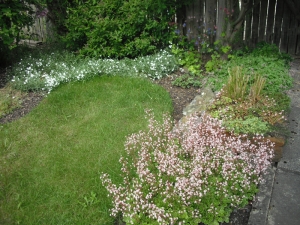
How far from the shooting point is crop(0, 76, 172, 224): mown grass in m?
3.69

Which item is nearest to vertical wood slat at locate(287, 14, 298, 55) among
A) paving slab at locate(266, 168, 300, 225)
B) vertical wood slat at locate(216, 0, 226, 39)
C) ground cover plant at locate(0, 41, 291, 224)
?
ground cover plant at locate(0, 41, 291, 224)

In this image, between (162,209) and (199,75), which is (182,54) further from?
(162,209)

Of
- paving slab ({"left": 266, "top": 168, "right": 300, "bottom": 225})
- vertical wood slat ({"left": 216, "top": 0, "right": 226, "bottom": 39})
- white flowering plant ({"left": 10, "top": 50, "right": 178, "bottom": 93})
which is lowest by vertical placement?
paving slab ({"left": 266, "top": 168, "right": 300, "bottom": 225})

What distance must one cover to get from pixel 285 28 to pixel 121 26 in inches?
144

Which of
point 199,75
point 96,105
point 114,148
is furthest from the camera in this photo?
point 199,75

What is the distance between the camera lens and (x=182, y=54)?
7.16 meters

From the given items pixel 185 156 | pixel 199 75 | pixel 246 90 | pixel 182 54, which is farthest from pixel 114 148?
pixel 182 54

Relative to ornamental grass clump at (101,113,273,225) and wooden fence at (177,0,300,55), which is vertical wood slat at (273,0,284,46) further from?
ornamental grass clump at (101,113,273,225)

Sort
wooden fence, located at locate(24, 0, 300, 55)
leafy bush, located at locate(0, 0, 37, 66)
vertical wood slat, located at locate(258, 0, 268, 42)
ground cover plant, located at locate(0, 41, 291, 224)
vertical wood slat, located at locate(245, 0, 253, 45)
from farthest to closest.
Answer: vertical wood slat, located at locate(245, 0, 253, 45) < vertical wood slat, located at locate(258, 0, 268, 42) < wooden fence, located at locate(24, 0, 300, 55) < leafy bush, located at locate(0, 0, 37, 66) < ground cover plant, located at locate(0, 41, 291, 224)

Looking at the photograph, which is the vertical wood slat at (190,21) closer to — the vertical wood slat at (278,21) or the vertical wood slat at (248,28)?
the vertical wood slat at (248,28)

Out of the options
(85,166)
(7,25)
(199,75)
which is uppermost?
(7,25)

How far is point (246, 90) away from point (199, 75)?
1457mm

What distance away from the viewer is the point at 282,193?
349 cm

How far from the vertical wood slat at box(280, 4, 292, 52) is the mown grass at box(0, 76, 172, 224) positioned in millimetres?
3542
